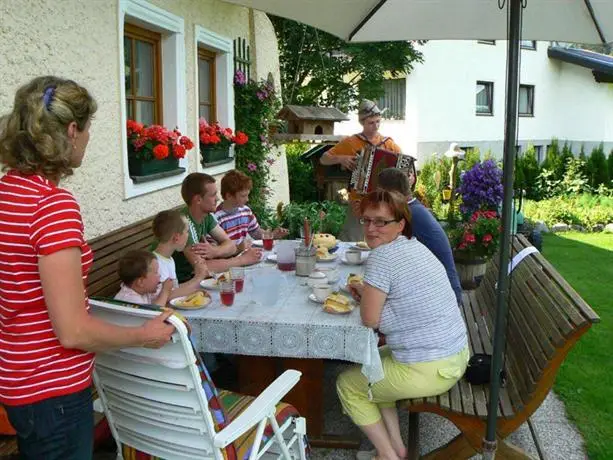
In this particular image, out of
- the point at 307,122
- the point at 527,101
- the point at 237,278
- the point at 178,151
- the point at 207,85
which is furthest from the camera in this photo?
the point at 527,101

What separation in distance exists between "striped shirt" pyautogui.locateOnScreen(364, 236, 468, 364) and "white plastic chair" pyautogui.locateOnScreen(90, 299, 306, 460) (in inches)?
24.9

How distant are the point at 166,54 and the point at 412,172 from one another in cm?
247

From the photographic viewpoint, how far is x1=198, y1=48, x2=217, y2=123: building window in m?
6.98

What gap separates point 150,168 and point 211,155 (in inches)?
71.2

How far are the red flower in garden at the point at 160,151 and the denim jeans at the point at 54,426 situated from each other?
3.17 meters

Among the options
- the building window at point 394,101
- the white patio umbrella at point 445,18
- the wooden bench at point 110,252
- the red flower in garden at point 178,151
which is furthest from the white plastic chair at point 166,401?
the building window at point 394,101

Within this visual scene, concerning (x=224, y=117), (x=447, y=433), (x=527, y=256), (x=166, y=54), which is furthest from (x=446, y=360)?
(x=224, y=117)

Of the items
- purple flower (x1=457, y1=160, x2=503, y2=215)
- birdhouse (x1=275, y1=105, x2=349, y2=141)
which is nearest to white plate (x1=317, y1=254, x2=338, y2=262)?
purple flower (x1=457, y1=160, x2=503, y2=215)

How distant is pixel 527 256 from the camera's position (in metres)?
3.88

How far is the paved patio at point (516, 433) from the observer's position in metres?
3.32

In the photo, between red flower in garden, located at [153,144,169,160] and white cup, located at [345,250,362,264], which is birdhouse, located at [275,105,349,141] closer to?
red flower in garden, located at [153,144,169,160]

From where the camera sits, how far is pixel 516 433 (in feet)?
11.6

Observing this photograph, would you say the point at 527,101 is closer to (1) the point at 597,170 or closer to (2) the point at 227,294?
(1) the point at 597,170

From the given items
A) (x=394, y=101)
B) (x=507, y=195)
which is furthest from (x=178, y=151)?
(x=394, y=101)
